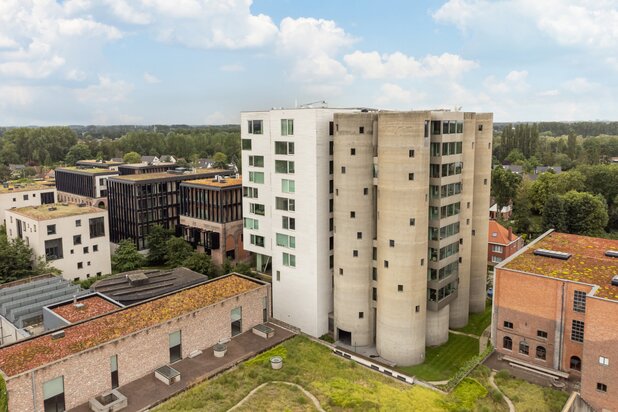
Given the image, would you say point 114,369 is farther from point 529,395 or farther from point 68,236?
point 68,236

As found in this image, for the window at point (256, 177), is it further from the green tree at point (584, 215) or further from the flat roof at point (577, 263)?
the green tree at point (584, 215)

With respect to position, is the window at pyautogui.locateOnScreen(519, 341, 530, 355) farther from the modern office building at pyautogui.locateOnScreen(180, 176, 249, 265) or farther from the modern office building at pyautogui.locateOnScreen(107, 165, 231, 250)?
the modern office building at pyautogui.locateOnScreen(107, 165, 231, 250)

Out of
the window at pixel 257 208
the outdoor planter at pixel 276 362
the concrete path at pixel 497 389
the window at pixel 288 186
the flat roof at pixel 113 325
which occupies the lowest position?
the concrete path at pixel 497 389

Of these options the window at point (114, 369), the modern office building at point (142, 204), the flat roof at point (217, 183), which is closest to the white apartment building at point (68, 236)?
the modern office building at point (142, 204)

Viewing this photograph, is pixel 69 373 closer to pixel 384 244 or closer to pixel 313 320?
pixel 313 320

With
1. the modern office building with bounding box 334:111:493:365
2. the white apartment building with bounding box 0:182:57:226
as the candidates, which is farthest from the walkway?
the white apartment building with bounding box 0:182:57:226

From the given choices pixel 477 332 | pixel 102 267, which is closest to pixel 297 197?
pixel 477 332

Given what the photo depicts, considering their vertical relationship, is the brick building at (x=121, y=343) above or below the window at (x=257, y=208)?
below
